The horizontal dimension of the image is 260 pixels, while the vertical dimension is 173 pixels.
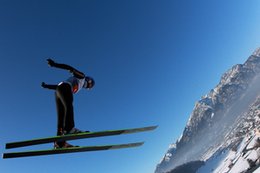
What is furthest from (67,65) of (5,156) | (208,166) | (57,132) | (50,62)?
(208,166)

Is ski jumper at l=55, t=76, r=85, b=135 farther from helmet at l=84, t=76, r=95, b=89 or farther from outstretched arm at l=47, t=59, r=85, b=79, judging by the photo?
helmet at l=84, t=76, r=95, b=89

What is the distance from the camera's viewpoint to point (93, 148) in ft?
36.3

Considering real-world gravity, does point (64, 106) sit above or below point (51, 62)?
below

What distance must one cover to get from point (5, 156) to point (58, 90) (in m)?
3.18

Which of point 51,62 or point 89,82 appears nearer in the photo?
point 51,62

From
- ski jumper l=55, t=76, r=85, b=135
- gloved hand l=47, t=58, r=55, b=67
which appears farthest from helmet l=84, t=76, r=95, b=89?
gloved hand l=47, t=58, r=55, b=67

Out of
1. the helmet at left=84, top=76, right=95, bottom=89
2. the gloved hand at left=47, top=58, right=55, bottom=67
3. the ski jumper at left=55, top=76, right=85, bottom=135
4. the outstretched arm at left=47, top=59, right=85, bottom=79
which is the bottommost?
the ski jumper at left=55, top=76, right=85, bottom=135

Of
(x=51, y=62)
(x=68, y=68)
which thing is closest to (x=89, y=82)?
(x=68, y=68)

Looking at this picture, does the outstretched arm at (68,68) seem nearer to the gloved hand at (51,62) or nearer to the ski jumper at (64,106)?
the gloved hand at (51,62)

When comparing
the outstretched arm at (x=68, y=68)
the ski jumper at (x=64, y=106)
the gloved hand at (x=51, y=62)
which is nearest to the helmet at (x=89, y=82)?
the outstretched arm at (x=68, y=68)

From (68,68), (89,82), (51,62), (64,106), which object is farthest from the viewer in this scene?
(89,82)

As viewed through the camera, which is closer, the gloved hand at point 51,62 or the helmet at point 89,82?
the gloved hand at point 51,62

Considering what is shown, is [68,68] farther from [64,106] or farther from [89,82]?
[64,106]

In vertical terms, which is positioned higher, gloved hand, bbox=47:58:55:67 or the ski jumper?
gloved hand, bbox=47:58:55:67
